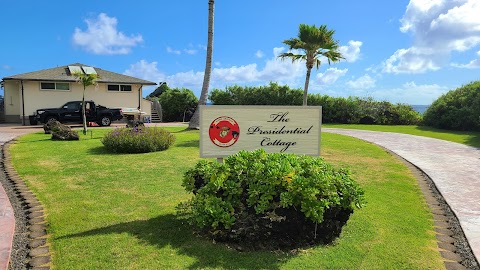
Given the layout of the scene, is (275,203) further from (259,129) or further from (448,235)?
(448,235)

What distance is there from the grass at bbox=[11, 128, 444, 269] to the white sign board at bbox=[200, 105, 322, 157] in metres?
1.11

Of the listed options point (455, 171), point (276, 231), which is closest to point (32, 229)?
point (276, 231)

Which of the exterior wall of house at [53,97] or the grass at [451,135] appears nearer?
the grass at [451,135]

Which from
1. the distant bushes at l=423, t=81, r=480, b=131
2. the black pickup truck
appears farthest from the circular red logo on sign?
the black pickup truck

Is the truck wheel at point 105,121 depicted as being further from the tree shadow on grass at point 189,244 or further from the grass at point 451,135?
the tree shadow on grass at point 189,244

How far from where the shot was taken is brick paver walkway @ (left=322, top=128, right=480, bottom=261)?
5.38 metres

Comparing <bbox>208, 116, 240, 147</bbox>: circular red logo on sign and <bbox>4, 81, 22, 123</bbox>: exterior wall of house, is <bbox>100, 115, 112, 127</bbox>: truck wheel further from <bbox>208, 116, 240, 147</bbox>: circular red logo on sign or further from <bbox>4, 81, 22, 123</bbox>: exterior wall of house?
<bbox>208, 116, 240, 147</bbox>: circular red logo on sign

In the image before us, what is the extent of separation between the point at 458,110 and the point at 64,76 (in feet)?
80.3

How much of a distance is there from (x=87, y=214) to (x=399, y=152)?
994cm

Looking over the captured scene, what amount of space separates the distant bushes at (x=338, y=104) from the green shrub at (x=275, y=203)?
24116mm

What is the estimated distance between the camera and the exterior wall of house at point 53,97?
24500 millimetres

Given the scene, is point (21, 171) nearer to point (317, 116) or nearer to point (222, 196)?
point (222, 196)

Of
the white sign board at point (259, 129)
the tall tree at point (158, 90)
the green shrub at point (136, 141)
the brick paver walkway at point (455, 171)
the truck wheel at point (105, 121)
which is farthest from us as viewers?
the tall tree at point (158, 90)

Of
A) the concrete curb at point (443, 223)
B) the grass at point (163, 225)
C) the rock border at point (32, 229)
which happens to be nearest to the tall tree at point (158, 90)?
the grass at point (163, 225)
